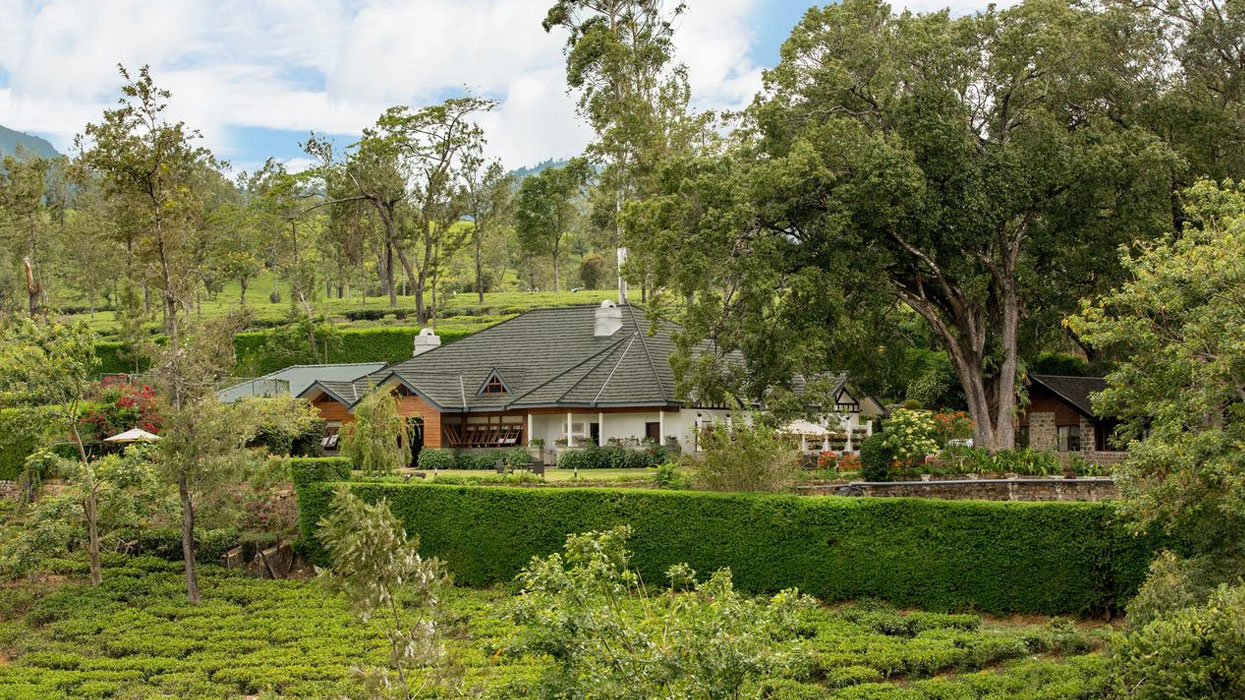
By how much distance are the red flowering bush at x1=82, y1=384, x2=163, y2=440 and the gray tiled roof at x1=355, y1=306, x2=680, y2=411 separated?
7.69 metres

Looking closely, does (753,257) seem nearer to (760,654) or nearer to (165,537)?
(165,537)

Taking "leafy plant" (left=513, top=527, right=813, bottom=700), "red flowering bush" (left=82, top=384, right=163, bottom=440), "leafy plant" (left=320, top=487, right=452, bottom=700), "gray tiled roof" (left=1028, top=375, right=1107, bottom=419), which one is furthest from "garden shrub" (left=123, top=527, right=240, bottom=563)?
"gray tiled roof" (left=1028, top=375, right=1107, bottom=419)

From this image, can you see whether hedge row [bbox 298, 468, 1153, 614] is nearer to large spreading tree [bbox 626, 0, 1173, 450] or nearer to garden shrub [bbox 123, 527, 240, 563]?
garden shrub [bbox 123, 527, 240, 563]

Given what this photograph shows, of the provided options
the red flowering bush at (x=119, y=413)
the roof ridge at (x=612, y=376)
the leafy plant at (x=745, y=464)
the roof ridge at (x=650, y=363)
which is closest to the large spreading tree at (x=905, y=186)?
the leafy plant at (x=745, y=464)

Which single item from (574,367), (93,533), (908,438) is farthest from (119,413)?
(908,438)

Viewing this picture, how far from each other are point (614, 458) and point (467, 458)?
546cm

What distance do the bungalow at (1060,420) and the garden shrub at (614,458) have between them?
13970 mm

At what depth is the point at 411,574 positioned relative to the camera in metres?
12.8

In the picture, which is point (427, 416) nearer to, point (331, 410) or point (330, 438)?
point (330, 438)

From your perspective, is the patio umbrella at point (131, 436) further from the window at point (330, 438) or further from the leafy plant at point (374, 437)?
the leafy plant at point (374, 437)

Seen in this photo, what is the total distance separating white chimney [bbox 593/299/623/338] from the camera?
45.7 m

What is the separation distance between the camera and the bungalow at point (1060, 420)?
139 ft

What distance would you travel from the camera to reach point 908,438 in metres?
29.8

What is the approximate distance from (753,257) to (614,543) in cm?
1898
